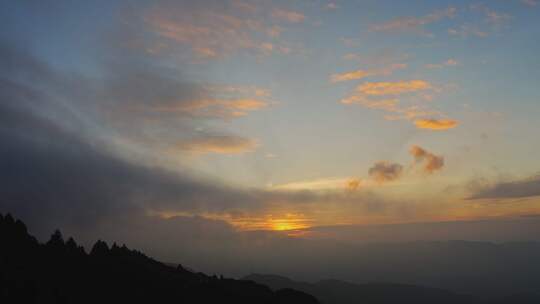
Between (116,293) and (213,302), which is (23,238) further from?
(213,302)

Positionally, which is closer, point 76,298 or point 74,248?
point 76,298

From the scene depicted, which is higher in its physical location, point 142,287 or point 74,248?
point 74,248

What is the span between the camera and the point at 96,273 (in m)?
126

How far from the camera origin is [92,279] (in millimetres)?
122250

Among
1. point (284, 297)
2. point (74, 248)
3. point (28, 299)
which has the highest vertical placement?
point (74, 248)

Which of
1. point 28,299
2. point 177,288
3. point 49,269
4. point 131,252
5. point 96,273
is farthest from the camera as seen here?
point 131,252

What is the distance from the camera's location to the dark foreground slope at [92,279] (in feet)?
319

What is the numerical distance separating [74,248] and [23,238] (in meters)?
16.2

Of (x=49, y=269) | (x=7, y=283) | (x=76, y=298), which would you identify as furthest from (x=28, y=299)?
(x=49, y=269)

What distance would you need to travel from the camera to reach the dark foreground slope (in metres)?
97.1

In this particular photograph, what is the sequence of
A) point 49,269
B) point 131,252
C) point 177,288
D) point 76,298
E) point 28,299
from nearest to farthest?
point 28,299, point 76,298, point 49,269, point 177,288, point 131,252

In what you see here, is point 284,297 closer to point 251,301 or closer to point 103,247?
point 251,301

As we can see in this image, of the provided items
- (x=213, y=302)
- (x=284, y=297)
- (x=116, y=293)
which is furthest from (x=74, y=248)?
(x=284, y=297)

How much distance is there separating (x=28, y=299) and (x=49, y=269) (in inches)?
1060
